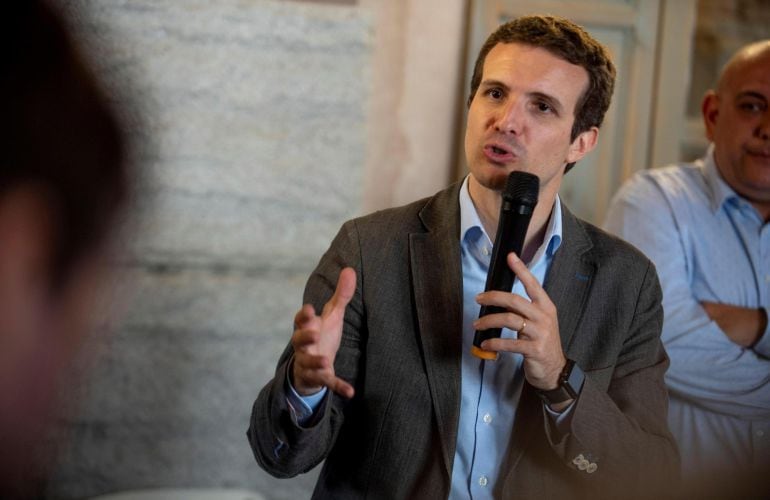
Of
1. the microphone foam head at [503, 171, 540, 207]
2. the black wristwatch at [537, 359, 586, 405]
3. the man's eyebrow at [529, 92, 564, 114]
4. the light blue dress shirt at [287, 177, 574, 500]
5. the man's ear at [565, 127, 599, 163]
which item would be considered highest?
the man's eyebrow at [529, 92, 564, 114]

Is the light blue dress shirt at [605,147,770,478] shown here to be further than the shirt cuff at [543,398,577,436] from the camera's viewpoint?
Yes

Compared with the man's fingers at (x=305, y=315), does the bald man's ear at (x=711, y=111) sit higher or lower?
higher

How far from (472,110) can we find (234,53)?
989mm

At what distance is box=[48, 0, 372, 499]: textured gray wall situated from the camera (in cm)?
271

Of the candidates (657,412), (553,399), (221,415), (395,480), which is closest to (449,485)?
(395,480)

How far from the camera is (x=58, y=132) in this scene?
0.61 meters

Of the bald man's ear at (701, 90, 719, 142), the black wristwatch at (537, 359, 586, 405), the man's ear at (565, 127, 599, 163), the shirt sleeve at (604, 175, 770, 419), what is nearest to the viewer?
the black wristwatch at (537, 359, 586, 405)

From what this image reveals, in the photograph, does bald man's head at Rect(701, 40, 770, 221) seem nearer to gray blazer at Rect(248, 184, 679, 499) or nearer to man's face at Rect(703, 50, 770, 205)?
man's face at Rect(703, 50, 770, 205)

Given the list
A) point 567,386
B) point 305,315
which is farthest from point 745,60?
point 305,315

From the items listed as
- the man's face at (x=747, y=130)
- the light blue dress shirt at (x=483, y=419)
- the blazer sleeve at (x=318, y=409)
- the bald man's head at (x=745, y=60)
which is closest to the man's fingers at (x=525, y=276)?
the light blue dress shirt at (x=483, y=419)

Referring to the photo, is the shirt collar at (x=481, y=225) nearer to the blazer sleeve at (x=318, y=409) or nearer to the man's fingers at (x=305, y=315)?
the blazer sleeve at (x=318, y=409)

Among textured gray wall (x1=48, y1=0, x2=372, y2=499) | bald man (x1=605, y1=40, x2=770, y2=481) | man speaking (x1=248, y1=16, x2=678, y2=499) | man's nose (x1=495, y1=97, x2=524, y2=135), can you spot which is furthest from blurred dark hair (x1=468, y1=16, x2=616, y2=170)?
textured gray wall (x1=48, y1=0, x2=372, y2=499)

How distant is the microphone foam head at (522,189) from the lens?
A: 64.1 inches

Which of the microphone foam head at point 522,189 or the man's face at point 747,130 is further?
the man's face at point 747,130
